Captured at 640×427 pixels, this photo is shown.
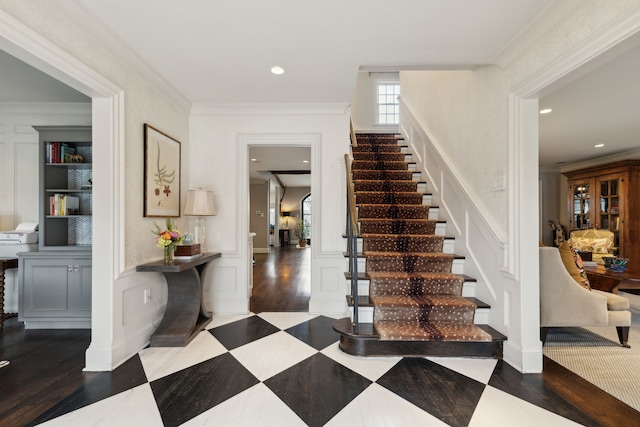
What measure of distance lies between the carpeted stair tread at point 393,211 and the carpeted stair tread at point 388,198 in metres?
0.25

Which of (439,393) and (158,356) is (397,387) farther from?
(158,356)

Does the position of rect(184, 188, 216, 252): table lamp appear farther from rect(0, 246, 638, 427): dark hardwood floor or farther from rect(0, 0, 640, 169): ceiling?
rect(0, 246, 638, 427): dark hardwood floor

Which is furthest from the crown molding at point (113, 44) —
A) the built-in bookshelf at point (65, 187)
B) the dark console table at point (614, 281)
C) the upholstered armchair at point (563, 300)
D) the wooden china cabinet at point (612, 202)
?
the wooden china cabinet at point (612, 202)

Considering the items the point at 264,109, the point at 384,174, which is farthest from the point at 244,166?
the point at 384,174

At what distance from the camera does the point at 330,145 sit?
339cm

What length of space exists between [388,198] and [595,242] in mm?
4534

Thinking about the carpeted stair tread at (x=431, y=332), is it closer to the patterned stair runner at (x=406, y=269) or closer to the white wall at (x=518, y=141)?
the patterned stair runner at (x=406, y=269)

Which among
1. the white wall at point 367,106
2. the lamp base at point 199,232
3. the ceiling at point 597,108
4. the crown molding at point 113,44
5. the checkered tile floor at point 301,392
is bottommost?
the checkered tile floor at point 301,392

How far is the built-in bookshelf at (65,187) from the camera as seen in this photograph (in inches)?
111

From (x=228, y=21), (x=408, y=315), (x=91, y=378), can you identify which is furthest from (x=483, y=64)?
(x=91, y=378)

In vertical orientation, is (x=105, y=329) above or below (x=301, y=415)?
above

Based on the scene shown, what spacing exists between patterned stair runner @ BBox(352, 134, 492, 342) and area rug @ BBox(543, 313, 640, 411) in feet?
2.27

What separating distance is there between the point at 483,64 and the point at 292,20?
170cm

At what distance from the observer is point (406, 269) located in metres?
2.88
